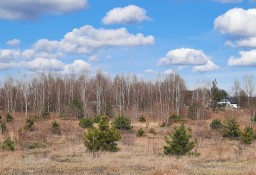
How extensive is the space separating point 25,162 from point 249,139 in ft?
48.3

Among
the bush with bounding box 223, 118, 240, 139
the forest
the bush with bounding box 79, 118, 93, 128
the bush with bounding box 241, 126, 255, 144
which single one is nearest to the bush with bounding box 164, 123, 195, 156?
the forest

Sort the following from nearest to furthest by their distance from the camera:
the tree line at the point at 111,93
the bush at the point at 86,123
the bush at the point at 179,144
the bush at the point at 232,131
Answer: the bush at the point at 179,144 → the bush at the point at 232,131 → the bush at the point at 86,123 → the tree line at the point at 111,93

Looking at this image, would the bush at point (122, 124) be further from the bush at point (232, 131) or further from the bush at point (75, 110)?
the bush at point (75, 110)

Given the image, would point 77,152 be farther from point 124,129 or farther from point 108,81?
point 108,81

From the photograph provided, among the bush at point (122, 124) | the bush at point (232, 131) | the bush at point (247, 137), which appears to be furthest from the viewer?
the bush at point (122, 124)

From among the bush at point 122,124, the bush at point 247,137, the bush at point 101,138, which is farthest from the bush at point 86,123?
the bush at point 101,138

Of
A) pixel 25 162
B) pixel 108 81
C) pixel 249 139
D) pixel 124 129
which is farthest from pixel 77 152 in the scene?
pixel 108 81

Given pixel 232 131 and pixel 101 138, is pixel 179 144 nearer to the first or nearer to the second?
pixel 101 138

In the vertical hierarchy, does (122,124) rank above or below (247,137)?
above

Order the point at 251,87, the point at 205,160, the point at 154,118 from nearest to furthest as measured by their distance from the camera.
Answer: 1. the point at 205,160
2. the point at 154,118
3. the point at 251,87

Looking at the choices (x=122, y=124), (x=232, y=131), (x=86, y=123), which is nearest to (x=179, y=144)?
(x=232, y=131)

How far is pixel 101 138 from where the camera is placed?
683 inches

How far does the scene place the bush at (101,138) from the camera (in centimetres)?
1719

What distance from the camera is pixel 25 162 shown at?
13.3 meters
